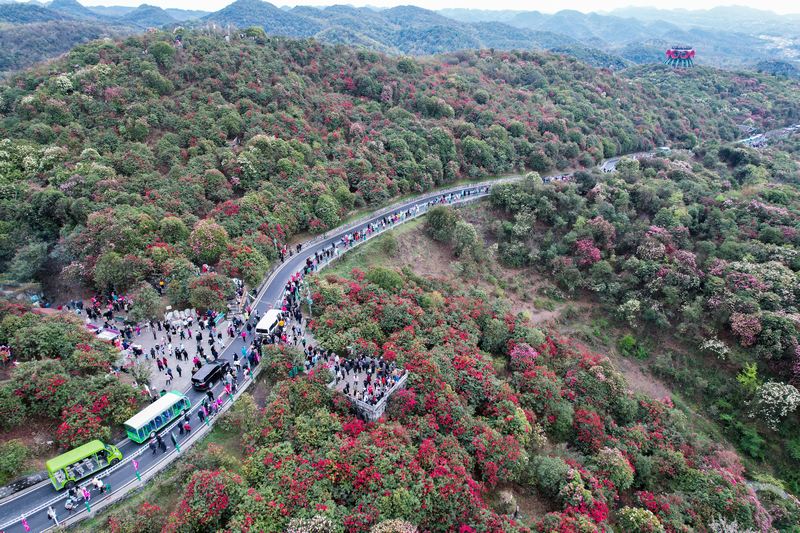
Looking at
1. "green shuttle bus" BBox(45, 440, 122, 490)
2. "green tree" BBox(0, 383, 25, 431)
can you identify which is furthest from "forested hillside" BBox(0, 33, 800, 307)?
"green shuttle bus" BBox(45, 440, 122, 490)

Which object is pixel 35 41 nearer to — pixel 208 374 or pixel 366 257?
pixel 366 257

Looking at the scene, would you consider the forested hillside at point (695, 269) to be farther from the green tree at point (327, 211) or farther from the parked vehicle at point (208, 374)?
the parked vehicle at point (208, 374)

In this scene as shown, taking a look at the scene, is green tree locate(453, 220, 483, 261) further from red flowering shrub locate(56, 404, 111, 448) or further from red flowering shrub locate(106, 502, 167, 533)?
red flowering shrub locate(106, 502, 167, 533)

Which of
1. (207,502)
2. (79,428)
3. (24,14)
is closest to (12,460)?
(79,428)

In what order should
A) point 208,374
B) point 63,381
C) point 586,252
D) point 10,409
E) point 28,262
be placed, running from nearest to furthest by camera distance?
point 10,409 < point 63,381 < point 208,374 < point 28,262 < point 586,252

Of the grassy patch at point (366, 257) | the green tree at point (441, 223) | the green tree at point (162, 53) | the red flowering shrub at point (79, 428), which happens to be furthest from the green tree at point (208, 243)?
the green tree at point (162, 53)
